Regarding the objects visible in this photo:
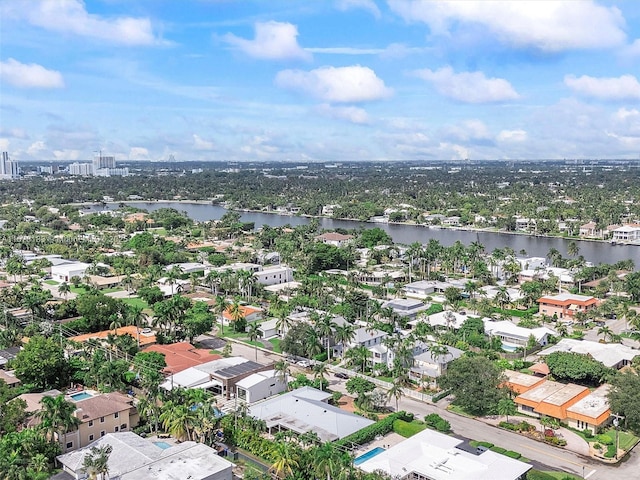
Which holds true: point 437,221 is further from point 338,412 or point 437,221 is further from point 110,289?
point 338,412

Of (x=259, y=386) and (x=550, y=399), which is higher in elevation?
(x=550, y=399)

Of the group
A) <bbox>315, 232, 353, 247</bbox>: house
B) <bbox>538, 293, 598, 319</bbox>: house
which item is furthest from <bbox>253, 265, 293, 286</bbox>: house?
<bbox>538, 293, 598, 319</bbox>: house

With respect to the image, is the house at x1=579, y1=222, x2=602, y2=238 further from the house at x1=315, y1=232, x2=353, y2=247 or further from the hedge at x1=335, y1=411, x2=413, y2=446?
the hedge at x1=335, y1=411, x2=413, y2=446

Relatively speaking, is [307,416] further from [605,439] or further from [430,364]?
[605,439]

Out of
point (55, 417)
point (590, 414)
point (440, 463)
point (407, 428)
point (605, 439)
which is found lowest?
point (407, 428)

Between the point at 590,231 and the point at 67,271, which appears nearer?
the point at 67,271

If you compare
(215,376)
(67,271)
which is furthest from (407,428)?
(67,271)

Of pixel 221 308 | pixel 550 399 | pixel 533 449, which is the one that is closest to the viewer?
pixel 533 449
